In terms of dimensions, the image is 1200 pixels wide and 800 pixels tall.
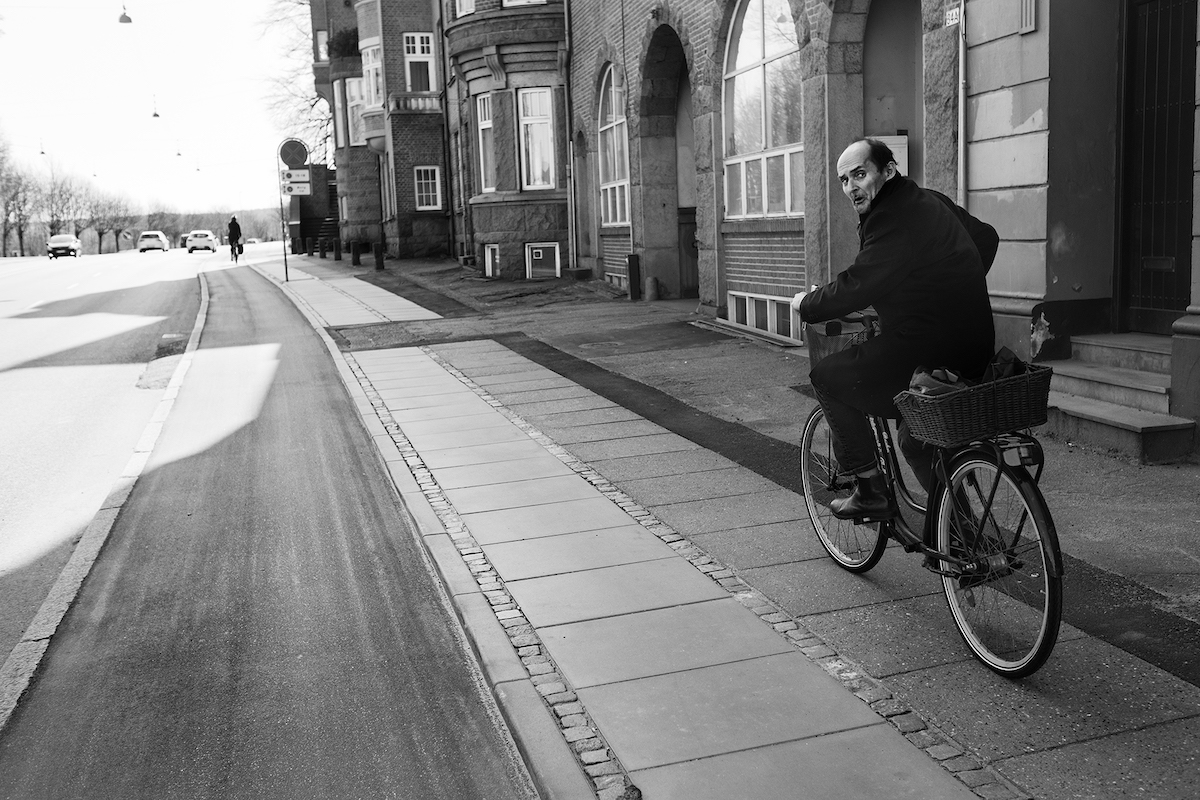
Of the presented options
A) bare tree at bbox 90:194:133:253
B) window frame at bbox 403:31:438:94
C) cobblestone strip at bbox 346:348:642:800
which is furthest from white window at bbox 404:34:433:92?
bare tree at bbox 90:194:133:253

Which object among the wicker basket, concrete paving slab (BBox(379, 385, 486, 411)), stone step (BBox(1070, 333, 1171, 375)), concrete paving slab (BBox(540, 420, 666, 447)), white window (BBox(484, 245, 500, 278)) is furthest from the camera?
white window (BBox(484, 245, 500, 278))

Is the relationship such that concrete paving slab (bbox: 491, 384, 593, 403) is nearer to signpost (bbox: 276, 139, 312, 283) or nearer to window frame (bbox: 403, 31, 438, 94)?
signpost (bbox: 276, 139, 312, 283)

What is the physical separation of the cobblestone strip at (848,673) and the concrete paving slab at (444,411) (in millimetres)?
3471

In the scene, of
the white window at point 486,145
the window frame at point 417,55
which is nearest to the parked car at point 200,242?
the window frame at point 417,55

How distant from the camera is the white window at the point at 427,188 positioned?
43.0 m

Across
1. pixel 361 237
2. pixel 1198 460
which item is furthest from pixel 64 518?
pixel 361 237

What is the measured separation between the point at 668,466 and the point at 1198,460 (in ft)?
11.3

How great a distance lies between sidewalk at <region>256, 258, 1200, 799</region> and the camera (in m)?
3.64

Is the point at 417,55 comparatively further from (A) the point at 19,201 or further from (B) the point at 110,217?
(B) the point at 110,217

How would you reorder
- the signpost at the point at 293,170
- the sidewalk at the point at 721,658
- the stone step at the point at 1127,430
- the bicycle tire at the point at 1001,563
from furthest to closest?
the signpost at the point at 293,170
the stone step at the point at 1127,430
the bicycle tire at the point at 1001,563
the sidewalk at the point at 721,658

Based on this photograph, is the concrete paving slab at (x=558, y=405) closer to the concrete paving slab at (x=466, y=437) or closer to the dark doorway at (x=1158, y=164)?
the concrete paving slab at (x=466, y=437)

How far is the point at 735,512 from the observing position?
6.87m

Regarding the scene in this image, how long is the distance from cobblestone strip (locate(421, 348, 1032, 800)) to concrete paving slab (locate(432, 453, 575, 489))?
74cm

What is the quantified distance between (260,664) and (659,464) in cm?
392
